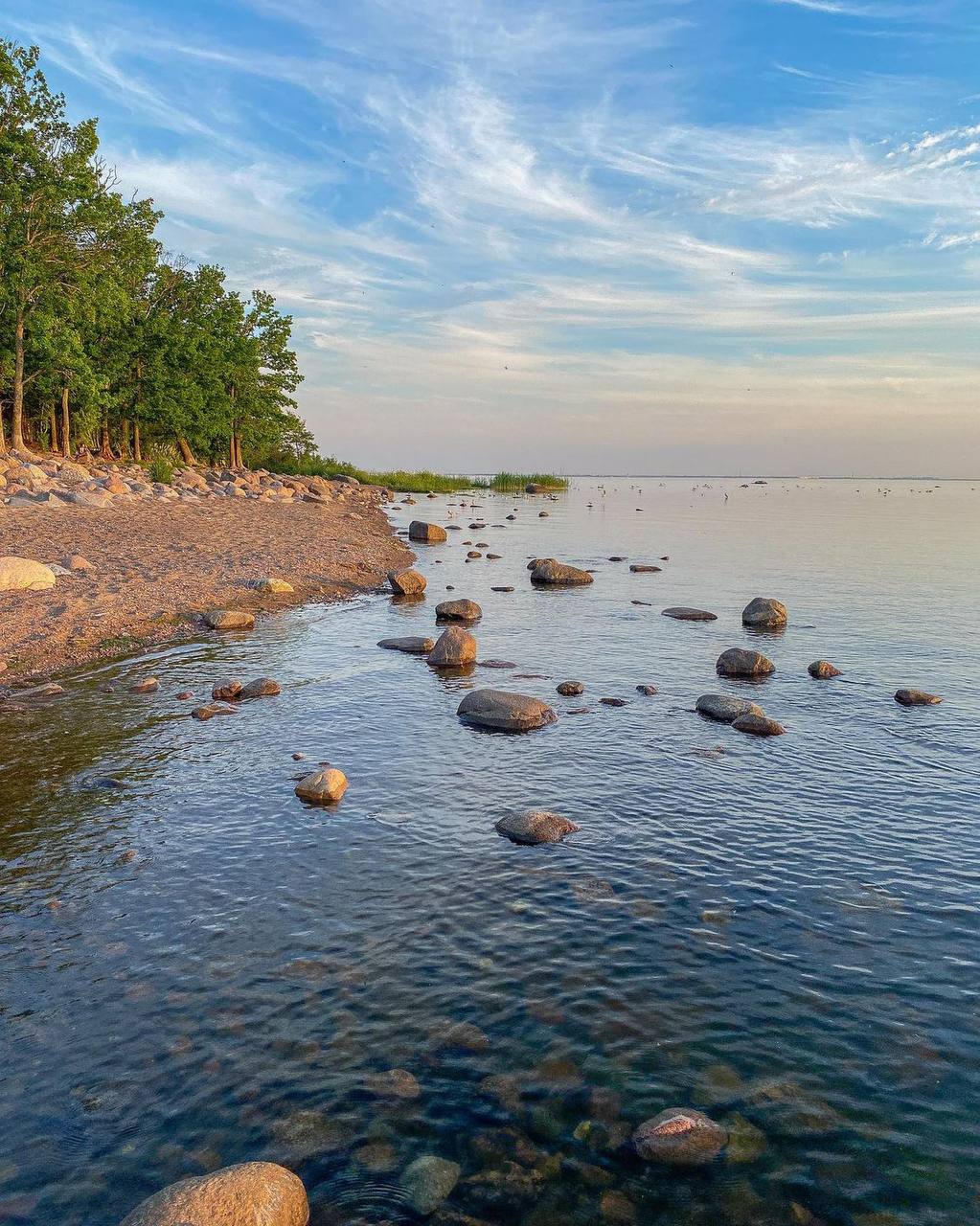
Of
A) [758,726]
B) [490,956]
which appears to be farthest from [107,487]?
[490,956]

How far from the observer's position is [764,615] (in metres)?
25.9

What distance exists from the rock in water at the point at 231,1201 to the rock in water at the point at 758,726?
39.9ft

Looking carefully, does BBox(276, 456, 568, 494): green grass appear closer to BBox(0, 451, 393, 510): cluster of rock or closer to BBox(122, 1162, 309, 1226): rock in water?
BBox(0, 451, 393, 510): cluster of rock

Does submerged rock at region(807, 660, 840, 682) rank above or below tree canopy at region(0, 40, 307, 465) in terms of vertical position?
below

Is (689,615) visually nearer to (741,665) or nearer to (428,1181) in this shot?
(741,665)

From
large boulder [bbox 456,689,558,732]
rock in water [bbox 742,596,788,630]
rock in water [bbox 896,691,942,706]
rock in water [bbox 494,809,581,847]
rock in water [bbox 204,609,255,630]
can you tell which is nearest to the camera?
rock in water [bbox 494,809,581,847]

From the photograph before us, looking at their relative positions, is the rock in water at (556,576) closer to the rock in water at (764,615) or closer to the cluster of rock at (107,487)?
the rock in water at (764,615)

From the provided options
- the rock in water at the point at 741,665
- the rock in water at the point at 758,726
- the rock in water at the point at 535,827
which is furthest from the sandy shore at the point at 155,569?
→ the rock in water at the point at 758,726

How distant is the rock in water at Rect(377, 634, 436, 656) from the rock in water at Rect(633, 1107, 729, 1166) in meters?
15.8

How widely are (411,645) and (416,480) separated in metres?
100

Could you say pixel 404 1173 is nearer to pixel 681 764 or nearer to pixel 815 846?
pixel 815 846

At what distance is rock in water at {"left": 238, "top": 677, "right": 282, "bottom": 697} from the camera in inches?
665

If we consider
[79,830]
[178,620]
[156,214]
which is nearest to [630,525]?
[156,214]

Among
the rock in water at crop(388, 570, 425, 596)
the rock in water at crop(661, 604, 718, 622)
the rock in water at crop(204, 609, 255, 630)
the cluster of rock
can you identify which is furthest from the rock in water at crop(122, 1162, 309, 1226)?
the cluster of rock
